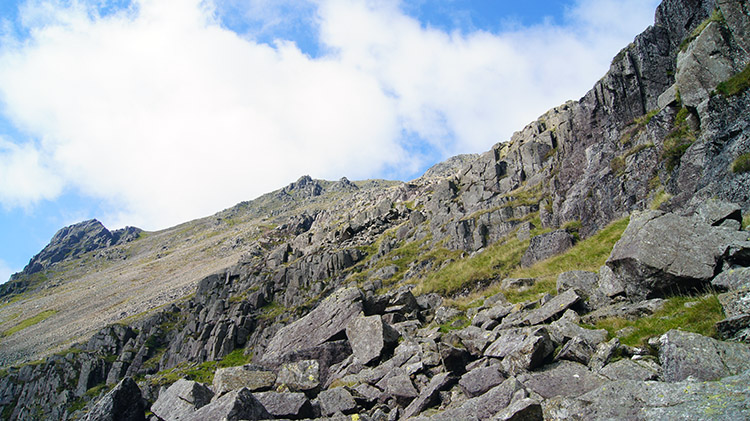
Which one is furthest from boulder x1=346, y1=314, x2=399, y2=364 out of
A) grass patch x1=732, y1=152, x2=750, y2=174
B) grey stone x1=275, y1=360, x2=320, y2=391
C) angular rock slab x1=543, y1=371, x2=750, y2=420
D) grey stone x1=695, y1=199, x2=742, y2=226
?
grass patch x1=732, y1=152, x2=750, y2=174

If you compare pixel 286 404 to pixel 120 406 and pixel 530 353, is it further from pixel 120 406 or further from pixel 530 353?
pixel 530 353

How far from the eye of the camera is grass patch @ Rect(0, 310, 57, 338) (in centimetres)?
14525

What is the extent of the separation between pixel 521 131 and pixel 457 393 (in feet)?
250

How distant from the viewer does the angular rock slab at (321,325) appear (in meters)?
16.4

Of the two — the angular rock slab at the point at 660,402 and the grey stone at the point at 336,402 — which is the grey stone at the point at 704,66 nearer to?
the angular rock slab at the point at 660,402

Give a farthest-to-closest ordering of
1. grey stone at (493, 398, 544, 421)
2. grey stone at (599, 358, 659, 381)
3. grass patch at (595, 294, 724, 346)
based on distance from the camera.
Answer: grass patch at (595, 294, 724, 346), grey stone at (599, 358, 659, 381), grey stone at (493, 398, 544, 421)

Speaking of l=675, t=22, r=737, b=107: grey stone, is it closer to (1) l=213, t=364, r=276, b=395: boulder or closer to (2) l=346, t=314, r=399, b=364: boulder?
(2) l=346, t=314, r=399, b=364: boulder

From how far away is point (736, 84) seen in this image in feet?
55.8

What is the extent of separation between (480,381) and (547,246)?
21107 millimetres

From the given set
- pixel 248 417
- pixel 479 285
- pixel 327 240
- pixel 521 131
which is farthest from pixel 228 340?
pixel 521 131

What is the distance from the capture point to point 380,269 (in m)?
59.8

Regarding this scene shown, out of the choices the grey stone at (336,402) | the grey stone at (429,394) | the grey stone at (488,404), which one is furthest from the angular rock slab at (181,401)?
the grey stone at (488,404)

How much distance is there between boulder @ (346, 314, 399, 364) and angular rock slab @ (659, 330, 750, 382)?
8995 millimetres

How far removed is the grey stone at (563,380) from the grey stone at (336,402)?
182 inches
